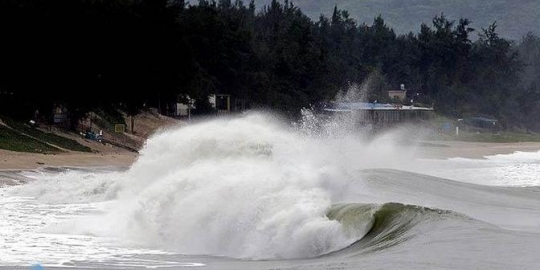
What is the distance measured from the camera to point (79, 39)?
2265 inches

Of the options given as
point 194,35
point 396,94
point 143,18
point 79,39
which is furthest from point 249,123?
point 396,94

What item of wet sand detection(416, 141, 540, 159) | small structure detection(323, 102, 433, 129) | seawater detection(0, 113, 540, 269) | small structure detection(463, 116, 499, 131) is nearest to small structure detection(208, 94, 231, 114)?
wet sand detection(416, 141, 540, 159)

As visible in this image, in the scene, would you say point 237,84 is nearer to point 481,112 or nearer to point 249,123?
point 249,123

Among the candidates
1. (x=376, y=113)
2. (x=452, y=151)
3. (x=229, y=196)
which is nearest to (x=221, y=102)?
(x=452, y=151)

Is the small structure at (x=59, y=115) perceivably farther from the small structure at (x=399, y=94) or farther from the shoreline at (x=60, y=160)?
the small structure at (x=399, y=94)

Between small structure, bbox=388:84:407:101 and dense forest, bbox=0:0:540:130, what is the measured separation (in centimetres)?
172

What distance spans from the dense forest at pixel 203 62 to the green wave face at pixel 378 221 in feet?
119

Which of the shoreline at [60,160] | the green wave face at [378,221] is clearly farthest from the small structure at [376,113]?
the green wave face at [378,221]

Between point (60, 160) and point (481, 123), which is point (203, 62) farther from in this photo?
point (481, 123)

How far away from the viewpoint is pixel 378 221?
1942 cm

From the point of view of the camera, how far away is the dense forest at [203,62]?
55.9 meters

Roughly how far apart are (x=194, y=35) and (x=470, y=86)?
3549 inches

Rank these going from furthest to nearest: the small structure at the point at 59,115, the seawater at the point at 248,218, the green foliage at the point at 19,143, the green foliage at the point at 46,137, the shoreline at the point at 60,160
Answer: the small structure at the point at 59,115 < the green foliage at the point at 46,137 < the green foliage at the point at 19,143 < the shoreline at the point at 60,160 < the seawater at the point at 248,218

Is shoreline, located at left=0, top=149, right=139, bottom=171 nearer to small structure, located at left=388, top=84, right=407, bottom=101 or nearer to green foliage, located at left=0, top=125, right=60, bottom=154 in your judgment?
green foliage, located at left=0, top=125, right=60, bottom=154
